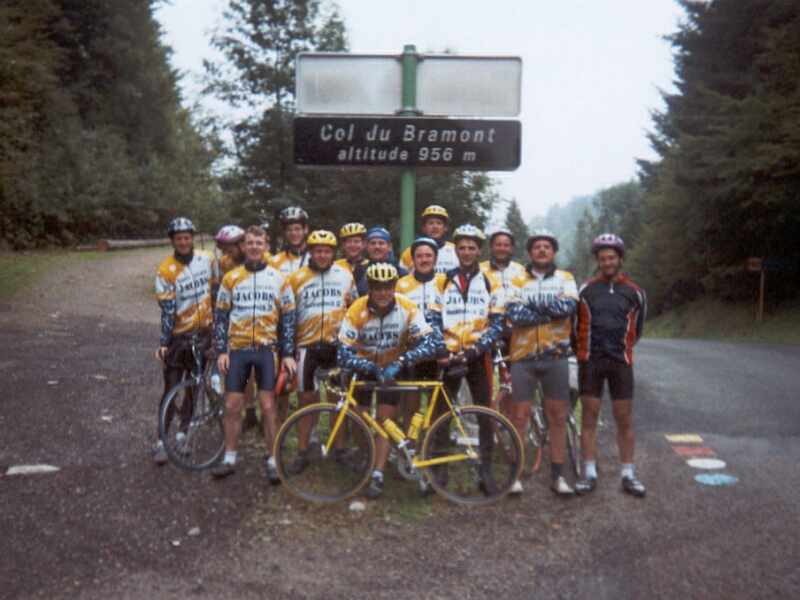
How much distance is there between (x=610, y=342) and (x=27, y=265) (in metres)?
23.5

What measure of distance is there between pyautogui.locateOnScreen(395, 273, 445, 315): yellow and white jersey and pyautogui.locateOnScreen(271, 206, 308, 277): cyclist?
1.28 m

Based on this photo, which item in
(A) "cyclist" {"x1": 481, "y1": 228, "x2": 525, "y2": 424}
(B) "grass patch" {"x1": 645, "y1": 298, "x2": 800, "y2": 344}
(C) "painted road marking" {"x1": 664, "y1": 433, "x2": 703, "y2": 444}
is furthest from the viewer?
(B) "grass patch" {"x1": 645, "y1": 298, "x2": 800, "y2": 344}

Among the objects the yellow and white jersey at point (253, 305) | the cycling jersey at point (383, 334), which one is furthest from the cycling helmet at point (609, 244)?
the yellow and white jersey at point (253, 305)

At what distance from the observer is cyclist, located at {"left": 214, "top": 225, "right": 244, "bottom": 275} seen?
7.32 m

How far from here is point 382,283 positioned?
5.75 metres

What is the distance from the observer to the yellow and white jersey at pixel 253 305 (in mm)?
6367

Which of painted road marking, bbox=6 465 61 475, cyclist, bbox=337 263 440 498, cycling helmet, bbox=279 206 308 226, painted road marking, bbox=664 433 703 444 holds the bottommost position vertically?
painted road marking, bbox=664 433 703 444

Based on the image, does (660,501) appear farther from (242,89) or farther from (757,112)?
(757,112)

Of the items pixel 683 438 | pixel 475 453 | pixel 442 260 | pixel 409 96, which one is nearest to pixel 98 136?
pixel 442 260

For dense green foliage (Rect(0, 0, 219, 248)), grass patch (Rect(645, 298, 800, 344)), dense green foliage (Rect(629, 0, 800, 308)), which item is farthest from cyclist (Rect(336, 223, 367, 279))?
grass patch (Rect(645, 298, 800, 344))

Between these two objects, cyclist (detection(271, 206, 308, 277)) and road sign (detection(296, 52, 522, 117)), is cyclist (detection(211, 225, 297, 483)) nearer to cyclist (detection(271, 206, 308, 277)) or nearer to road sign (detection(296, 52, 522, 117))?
cyclist (detection(271, 206, 308, 277))

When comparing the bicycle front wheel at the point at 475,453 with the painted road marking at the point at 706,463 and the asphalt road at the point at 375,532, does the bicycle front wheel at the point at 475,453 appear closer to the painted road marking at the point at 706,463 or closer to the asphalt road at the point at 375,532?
the asphalt road at the point at 375,532

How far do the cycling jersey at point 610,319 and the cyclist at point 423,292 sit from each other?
46.8 inches

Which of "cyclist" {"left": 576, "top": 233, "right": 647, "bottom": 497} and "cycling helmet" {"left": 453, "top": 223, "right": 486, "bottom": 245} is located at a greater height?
"cycling helmet" {"left": 453, "top": 223, "right": 486, "bottom": 245}
